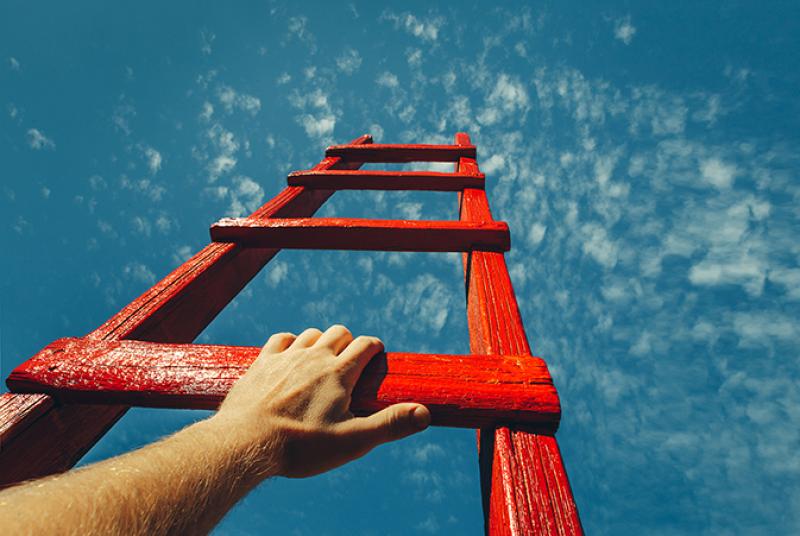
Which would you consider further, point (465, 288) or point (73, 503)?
point (465, 288)

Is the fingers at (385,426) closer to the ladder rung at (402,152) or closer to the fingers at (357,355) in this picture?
the fingers at (357,355)

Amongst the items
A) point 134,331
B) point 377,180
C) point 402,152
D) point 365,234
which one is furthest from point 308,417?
point 402,152

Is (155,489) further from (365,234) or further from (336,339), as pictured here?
(365,234)

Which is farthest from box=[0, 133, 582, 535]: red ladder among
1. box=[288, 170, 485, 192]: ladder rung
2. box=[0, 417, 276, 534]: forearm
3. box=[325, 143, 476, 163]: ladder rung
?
box=[325, 143, 476, 163]: ladder rung

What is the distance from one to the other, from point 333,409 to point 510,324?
63 cm

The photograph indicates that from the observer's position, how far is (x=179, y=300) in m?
1.46

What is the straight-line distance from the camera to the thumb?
91cm

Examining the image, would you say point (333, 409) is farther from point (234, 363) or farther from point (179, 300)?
point (179, 300)

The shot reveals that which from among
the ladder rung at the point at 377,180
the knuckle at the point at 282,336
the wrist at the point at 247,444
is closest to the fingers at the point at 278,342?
the knuckle at the point at 282,336

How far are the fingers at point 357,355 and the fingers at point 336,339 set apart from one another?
58 mm

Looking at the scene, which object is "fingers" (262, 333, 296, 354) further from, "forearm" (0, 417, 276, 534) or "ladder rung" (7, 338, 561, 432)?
"forearm" (0, 417, 276, 534)

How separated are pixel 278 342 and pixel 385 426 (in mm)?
432

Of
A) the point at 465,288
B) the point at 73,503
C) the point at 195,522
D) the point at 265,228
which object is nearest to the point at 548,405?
the point at 195,522

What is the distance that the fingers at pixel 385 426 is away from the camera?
0.91 m
